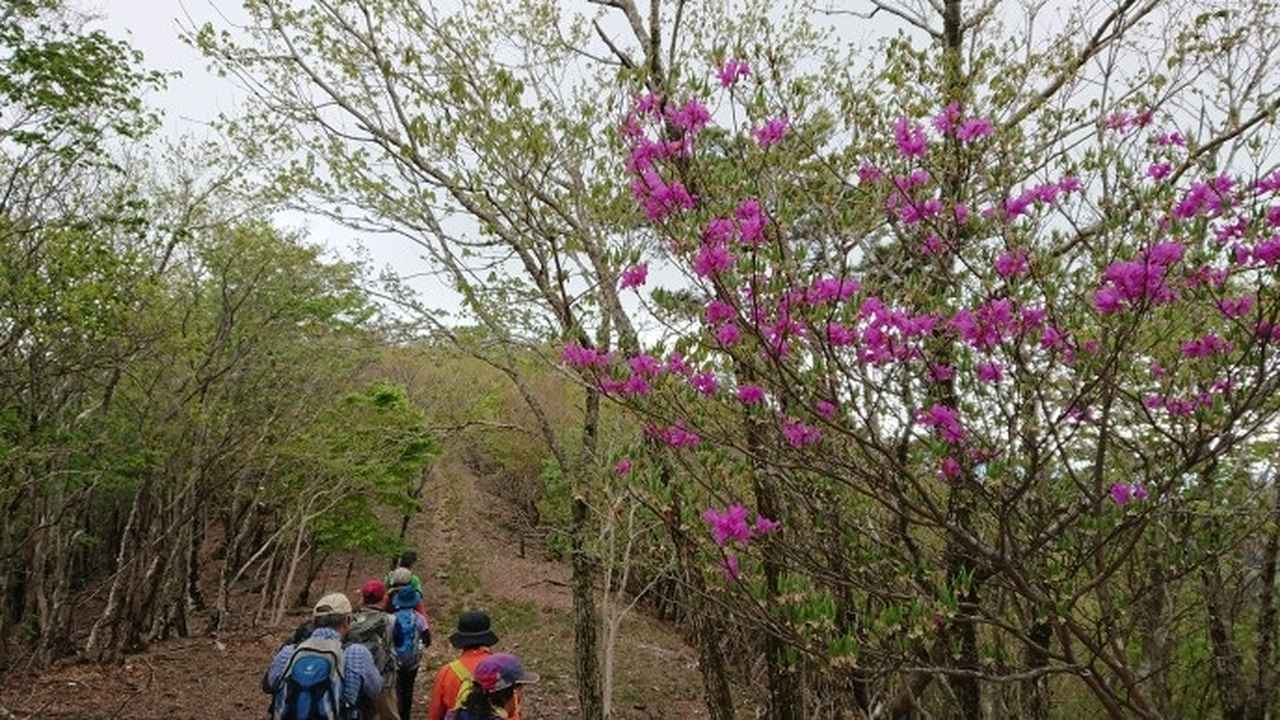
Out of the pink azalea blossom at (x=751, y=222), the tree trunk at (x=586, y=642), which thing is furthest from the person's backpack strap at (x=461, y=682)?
the tree trunk at (x=586, y=642)

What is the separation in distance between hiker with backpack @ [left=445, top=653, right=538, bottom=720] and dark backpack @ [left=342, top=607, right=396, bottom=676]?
5.27ft

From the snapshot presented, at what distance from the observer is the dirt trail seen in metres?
9.47

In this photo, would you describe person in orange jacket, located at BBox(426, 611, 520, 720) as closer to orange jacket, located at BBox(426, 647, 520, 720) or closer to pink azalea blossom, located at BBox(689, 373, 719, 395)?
orange jacket, located at BBox(426, 647, 520, 720)

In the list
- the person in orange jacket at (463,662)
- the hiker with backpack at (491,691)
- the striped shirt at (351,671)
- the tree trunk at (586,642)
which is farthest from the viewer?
the tree trunk at (586,642)

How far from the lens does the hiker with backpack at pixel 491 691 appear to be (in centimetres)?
366

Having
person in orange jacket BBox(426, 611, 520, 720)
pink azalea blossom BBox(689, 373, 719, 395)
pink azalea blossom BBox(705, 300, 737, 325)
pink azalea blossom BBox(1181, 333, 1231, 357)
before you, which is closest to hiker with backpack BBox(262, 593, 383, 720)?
person in orange jacket BBox(426, 611, 520, 720)

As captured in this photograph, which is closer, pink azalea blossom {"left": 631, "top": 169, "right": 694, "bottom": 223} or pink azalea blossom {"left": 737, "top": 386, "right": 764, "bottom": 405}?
pink azalea blossom {"left": 631, "top": 169, "right": 694, "bottom": 223}

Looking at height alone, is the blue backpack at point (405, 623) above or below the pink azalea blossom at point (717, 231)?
below

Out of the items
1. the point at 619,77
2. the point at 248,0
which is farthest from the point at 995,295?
the point at 248,0

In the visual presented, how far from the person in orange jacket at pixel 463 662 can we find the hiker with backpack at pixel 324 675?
523mm

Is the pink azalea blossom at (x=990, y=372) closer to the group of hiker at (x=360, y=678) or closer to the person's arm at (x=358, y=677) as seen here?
the group of hiker at (x=360, y=678)

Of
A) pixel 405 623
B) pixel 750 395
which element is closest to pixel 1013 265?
pixel 750 395

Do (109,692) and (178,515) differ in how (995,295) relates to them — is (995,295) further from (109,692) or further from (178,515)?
(178,515)

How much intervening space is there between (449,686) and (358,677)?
2.30ft
